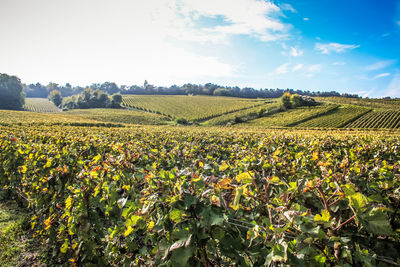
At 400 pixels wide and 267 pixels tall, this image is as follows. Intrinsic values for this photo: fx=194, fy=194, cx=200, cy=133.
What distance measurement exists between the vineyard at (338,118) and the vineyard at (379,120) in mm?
1992

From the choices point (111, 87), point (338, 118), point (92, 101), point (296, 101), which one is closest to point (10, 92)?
point (92, 101)

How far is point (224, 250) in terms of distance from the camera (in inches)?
53.7

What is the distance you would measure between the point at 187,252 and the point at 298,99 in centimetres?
9836

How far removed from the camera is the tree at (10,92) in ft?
266

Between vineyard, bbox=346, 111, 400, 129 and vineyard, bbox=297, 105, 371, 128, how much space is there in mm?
1992

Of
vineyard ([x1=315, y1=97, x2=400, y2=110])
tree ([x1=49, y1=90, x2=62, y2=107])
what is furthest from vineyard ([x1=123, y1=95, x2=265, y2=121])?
vineyard ([x1=315, y1=97, x2=400, y2=110])

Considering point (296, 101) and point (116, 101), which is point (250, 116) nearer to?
point (296, 101)

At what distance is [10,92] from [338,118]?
127m

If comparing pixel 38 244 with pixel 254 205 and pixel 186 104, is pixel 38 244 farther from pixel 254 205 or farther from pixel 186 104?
pixel 186 104

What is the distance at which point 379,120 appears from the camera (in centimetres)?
5872

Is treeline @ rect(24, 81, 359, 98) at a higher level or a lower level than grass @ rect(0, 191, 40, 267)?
higher

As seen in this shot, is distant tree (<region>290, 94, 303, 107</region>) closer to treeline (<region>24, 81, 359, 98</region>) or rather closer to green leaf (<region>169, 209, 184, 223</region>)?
treeline (<region>24, 81, 359, 98</region>)

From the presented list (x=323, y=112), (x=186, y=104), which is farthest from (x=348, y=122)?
(x=186, y=104)

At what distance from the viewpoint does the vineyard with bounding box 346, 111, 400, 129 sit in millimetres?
53797
